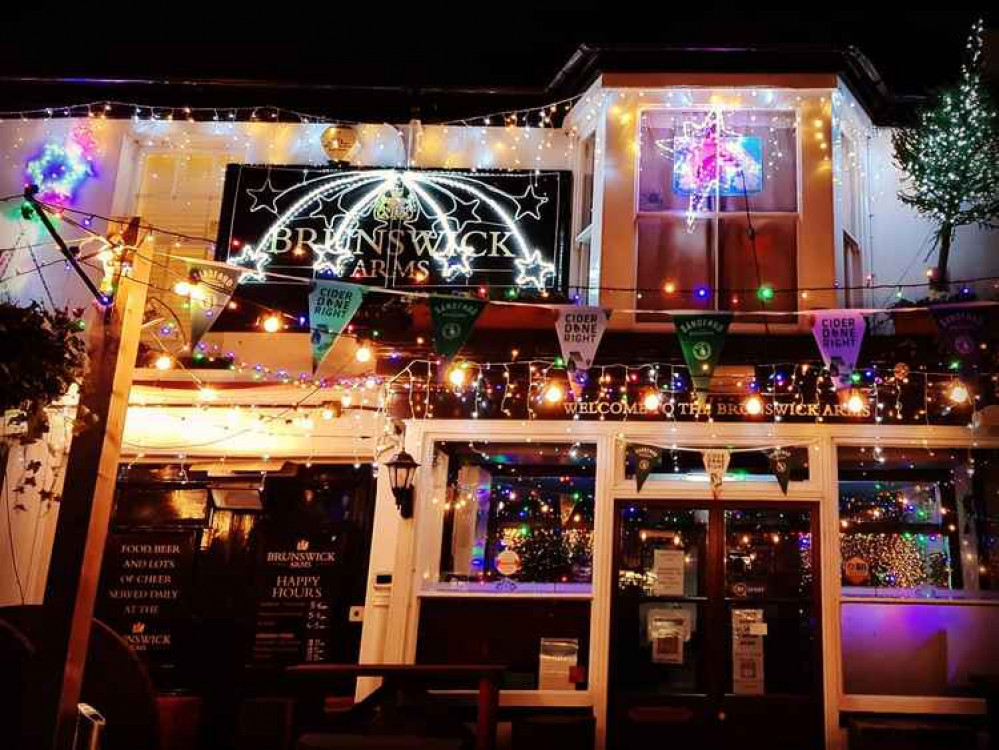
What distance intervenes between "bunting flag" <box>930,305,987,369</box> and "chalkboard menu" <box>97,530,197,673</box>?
7.45 metres

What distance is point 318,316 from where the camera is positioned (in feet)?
25.6

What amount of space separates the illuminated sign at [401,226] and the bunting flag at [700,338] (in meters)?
2.33

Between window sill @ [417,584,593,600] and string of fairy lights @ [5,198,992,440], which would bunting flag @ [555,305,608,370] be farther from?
window sill @ [417,584,593,600]

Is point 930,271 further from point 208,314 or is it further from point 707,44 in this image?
point 208,314

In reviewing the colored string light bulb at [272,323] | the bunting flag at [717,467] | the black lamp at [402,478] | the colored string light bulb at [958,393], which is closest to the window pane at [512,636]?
the black lamp at [402,478]

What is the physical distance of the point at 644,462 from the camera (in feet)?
29.4

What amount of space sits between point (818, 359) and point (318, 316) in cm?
459

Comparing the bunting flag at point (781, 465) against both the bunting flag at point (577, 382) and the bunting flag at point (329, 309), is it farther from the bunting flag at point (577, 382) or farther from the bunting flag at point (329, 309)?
the bunting flag at point (329, 309)

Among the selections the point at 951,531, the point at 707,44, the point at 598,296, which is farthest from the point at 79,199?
the point at 951,531

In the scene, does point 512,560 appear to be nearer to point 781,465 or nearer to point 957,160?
point 781,465

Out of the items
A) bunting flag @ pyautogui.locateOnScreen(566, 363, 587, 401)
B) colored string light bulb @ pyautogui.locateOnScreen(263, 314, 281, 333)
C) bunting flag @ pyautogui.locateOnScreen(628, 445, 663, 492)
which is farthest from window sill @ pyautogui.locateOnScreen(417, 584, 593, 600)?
colored string light bulb @ pyautogui.locateOnScreen(263, 314, 281, 333)

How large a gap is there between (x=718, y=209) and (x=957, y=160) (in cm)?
223

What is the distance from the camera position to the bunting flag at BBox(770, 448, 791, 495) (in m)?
8.70

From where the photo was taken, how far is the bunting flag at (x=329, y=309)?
7746 millimetres
